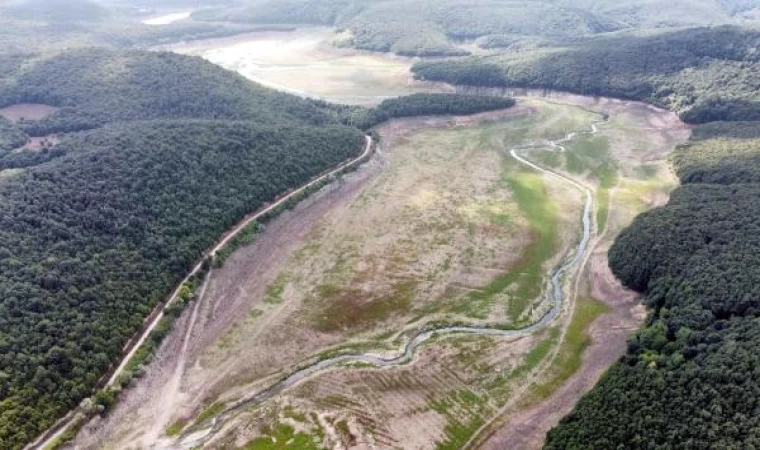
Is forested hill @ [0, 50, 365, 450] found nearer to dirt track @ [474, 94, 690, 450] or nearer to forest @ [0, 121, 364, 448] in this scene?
forest @ [0, 121, 364, 448]

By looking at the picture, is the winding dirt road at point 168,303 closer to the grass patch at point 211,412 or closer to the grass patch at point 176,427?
the grass patch at point 176,427

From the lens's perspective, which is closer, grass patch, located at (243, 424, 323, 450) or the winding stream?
grass patch, located at (243, 424, 323, 450)

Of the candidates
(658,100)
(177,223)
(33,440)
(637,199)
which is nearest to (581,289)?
(637,199)

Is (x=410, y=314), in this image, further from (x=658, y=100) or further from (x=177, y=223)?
(x=658, y=100)

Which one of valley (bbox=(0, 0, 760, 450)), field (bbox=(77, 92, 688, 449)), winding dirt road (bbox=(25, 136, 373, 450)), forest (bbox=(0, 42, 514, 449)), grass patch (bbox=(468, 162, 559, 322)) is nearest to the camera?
winding dirt road (bbox=(25, 136, 373, 450))

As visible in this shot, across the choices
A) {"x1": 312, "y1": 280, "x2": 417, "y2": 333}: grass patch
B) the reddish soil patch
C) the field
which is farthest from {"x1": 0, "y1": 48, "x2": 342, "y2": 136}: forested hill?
{"x1": 312, "y1": 280, "x2": 417, "y2": 333}: grass patch

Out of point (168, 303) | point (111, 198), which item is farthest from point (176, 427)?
point (111, 198)
